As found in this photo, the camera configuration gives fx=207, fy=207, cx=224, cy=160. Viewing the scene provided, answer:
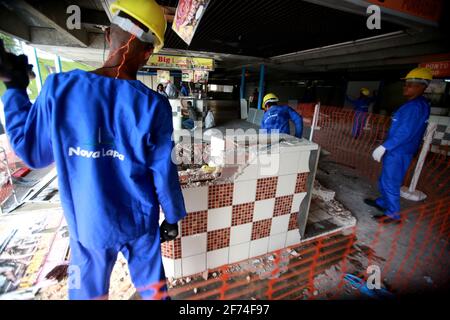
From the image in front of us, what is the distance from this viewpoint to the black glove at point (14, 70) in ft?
3.20

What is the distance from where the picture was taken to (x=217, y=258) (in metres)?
2.09

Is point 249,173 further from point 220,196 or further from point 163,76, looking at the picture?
point 163,76

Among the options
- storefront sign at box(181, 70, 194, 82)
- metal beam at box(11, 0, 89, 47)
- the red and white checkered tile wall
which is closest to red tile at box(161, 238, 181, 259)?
the red and white checkered tile wall

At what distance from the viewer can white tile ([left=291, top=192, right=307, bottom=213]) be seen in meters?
2.30

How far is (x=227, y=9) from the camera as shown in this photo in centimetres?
376

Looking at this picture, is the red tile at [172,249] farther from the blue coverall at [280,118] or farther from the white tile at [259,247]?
the blue coverall at [280,118]

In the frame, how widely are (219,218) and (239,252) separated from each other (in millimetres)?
526

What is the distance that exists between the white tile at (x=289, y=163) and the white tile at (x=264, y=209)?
33 cm

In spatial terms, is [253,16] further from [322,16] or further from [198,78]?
[198,78]

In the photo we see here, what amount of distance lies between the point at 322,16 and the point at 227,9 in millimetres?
1759

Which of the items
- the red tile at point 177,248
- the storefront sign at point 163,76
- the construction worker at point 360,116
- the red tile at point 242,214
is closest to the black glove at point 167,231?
the red tile at point 177,248

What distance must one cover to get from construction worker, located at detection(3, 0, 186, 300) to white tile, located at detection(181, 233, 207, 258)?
0.72 m

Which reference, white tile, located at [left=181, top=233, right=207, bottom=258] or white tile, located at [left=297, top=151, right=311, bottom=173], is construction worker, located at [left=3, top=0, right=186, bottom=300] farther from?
white tile, located at [left=297, top=151, right=311, bottom=173]

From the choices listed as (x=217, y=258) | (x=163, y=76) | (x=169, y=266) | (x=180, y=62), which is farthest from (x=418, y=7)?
(x=163, y=76)
